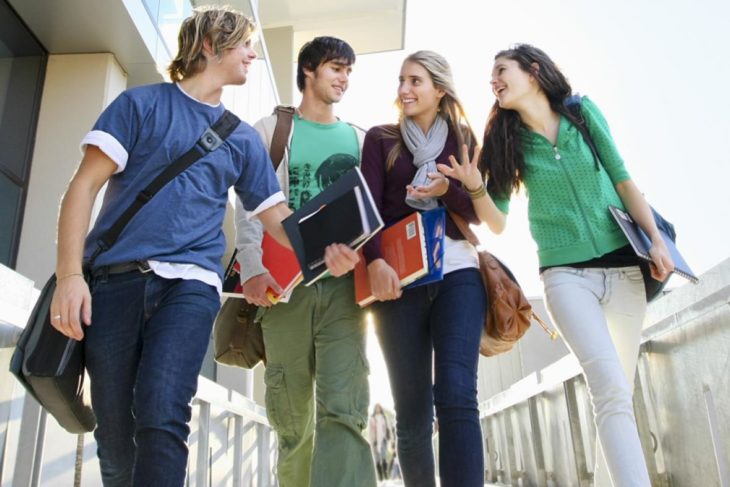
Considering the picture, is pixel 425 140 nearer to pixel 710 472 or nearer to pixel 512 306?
pixel 512 306

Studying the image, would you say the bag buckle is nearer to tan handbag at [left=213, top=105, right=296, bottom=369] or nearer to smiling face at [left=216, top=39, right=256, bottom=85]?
smiling face at [left=216, top=39, right=256, bottom=85]

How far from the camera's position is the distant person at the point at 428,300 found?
254cm

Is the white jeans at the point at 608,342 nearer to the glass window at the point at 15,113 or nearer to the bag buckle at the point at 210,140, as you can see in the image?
the bag buckle at the point at 210,140

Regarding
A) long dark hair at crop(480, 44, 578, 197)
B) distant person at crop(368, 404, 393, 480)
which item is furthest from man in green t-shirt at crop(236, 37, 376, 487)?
distant person at crop(368, 404, 393, 480)

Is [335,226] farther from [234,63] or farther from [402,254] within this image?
[234,63]

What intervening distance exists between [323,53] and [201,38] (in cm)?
85

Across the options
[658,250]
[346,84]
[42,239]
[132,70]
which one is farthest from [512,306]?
[132,70]

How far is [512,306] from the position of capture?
2863 mm

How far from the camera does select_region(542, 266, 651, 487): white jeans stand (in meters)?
2.55

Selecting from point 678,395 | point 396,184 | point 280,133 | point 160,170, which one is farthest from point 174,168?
point 678,395

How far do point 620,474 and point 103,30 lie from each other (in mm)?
5983

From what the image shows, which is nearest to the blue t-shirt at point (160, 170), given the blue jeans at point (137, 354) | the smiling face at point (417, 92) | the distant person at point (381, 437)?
the blue jeans at point (137, 354)

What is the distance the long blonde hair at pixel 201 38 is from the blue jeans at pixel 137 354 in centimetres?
88

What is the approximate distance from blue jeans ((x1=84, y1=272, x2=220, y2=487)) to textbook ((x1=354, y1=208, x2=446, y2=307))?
2.79ft
